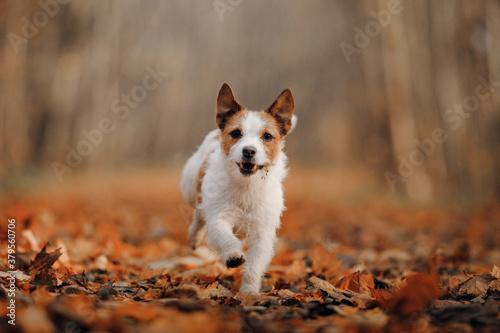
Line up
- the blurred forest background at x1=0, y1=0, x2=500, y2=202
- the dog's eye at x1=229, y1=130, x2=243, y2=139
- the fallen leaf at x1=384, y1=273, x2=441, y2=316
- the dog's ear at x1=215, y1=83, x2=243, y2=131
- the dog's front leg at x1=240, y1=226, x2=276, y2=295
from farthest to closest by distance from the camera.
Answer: the blurred forest background at x1=0, y1=0, x2=500, y2=202
the dog's ear at x1=215, y1=83, x2=243, y2=131
the dog's eye at x1=229, y1=130, x2=243, y2=139
the dog's front leg at x1=240, y1=226, x2=276, y2=295
the fallen leaf at x1=384, y1=273, x2=441, y2=316

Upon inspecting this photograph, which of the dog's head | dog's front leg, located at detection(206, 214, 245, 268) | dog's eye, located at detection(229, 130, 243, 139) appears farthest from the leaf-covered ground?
dog's eye, located at detection(229, 130, 243, 139)

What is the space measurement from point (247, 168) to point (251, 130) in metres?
0.42

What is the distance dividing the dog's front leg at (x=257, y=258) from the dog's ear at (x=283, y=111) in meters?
1.10

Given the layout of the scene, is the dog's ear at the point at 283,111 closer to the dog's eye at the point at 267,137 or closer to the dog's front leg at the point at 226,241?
the dog's eye at the point at 267,137

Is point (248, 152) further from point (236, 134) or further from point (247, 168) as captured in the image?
point (236, 134)

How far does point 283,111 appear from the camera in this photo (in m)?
4.49

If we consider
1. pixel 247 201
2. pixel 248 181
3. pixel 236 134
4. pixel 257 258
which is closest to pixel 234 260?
pixel 257 258

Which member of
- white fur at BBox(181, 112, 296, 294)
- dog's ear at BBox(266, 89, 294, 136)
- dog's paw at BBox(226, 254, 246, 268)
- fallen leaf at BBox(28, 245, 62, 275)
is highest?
dog's ear at BBox(266, 89, 294, 136)

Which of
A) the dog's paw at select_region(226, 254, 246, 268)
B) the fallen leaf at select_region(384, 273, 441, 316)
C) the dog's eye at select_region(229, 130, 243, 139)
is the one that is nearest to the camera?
the fallen leaf at select_region(384, 273, 441, 316)

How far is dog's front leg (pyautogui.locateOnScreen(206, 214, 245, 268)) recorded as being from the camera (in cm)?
363

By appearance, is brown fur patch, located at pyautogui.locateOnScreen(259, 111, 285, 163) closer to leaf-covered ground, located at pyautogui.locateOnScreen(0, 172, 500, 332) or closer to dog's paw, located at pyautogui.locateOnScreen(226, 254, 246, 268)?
dog's paw, located at pyautogui.locateOnScreen(226, 254, 246, 268)

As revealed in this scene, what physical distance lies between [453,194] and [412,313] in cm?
1538

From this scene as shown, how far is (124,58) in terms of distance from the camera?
91.6 ft

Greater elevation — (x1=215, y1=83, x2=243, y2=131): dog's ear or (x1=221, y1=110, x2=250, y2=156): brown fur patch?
(x1=215, y1=83, x2=243, y2=131): dog's ear
